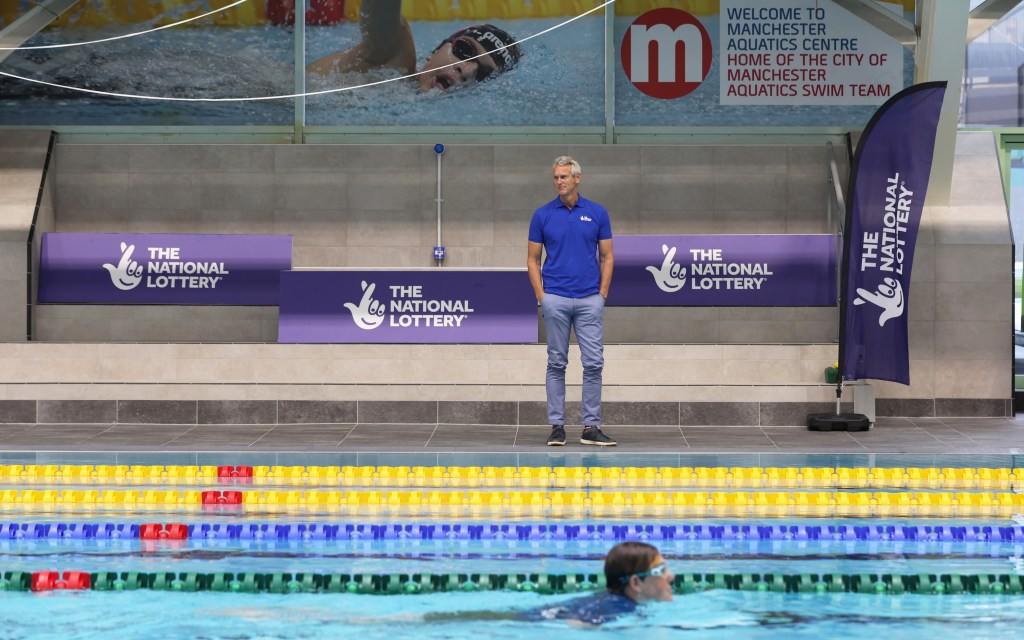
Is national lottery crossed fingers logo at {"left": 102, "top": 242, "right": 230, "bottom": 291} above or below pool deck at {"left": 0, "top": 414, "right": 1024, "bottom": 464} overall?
above

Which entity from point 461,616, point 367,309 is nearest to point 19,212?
point 367,309

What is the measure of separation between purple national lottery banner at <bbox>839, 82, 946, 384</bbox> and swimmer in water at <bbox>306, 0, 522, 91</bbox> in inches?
167

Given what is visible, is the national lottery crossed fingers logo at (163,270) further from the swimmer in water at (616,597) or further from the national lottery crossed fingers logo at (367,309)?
the swimmer in water at (616,597)

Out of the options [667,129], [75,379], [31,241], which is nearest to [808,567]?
[75,379]

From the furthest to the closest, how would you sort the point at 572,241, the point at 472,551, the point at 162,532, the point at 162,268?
the point at 162,268 < the point at 572,241 < the point at 162,532 < the point at 472,551

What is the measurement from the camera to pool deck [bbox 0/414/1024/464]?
8547mm

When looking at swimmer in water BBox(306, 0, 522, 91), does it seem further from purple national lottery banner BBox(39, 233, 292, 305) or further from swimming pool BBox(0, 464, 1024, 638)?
swimming pool BBox(0, 464, 1024, 638)

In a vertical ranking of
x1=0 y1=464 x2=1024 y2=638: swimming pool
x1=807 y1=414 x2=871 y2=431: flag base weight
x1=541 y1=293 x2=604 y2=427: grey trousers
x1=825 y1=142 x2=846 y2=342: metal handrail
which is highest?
x1=825 y1=142 x2=846 y2=342: metal handrail

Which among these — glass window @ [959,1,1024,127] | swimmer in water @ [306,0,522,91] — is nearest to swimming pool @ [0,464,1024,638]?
swimmer in water @ [306,0,522,91]

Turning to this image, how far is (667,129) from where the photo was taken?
13.1 meters

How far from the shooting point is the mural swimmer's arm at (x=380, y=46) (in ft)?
43.0

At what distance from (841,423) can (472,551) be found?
5.25 meters

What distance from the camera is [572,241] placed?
833cm

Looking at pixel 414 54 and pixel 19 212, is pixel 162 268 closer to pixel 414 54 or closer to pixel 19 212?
pixel 19 212
